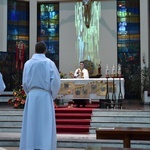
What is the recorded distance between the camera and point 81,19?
1517 centimetres

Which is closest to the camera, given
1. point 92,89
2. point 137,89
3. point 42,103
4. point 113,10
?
point 42,103

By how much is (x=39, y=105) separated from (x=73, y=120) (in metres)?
3.73

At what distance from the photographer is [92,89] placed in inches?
405

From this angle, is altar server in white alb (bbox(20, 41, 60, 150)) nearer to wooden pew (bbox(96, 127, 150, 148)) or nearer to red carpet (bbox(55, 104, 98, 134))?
wooden pew (bbox(96, 127, 150, 148))

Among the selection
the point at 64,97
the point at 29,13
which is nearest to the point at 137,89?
the point at 64,97

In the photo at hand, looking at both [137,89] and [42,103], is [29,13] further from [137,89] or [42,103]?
[42,103]

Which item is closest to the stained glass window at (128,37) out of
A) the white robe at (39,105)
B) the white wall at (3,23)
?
the white wall at (3,23)

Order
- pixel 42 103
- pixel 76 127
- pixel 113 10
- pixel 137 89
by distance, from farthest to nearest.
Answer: pixel 113 10
pixel 137 89
pixel 76 127
pixel 42 103

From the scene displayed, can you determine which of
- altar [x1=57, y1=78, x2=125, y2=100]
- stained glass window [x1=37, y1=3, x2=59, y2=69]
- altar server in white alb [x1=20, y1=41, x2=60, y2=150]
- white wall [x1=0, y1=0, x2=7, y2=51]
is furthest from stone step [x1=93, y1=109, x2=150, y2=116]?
stained glass window [x1=37, y1=3, x2=59, y2=69]

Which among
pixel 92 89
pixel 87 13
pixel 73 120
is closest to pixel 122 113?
pixel 73 120

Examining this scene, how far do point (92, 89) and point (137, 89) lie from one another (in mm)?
4651

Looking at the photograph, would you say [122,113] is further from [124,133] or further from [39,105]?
[39,105]

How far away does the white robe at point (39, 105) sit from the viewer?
15.0 feet

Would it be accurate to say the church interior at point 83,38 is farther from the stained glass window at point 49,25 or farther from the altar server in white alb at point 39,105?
the altar server in white alb at point 39,105
